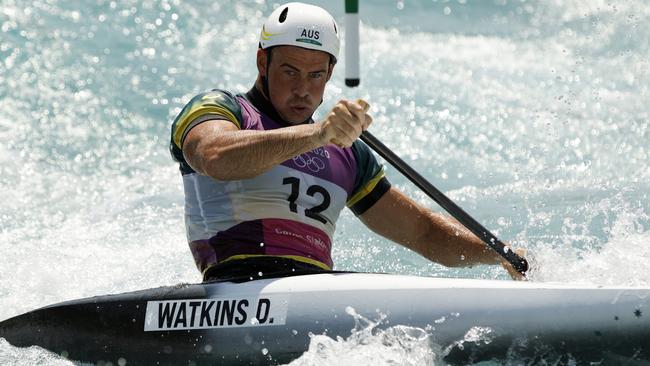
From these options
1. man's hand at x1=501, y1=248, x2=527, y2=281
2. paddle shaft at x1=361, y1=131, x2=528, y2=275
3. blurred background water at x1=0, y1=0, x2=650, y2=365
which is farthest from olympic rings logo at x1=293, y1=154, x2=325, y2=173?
blurred background water at x1=0, y1=0, x2=650, y2=365

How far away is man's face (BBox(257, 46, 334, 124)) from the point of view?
386 centimetres

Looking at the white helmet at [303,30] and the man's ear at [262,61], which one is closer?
the white helmet at [303,30]

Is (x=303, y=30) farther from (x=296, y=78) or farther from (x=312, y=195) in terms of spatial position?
(x=312, y=195)

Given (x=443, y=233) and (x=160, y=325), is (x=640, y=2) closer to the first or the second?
(x=443, y=233)

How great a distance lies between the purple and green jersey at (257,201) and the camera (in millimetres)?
3717

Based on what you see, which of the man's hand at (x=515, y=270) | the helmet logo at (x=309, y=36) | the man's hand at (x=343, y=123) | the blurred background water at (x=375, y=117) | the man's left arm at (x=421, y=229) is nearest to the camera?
the man's hand at (x=343, y=123)

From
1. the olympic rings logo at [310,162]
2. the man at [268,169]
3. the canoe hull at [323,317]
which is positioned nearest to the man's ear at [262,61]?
the man at [268,169]

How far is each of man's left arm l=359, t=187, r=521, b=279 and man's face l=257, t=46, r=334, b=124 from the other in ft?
2.03

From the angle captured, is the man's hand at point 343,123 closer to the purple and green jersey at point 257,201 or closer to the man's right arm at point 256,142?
the man's right arm at point 256,142

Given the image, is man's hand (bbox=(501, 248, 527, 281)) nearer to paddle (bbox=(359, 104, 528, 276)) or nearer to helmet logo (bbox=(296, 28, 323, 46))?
paddle (bbox=(359, 104, 528, 276))

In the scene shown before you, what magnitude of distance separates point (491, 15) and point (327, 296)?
7.73m

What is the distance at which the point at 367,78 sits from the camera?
355 inches

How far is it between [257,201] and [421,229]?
91cm

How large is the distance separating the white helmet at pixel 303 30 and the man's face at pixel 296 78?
0.09 ft
